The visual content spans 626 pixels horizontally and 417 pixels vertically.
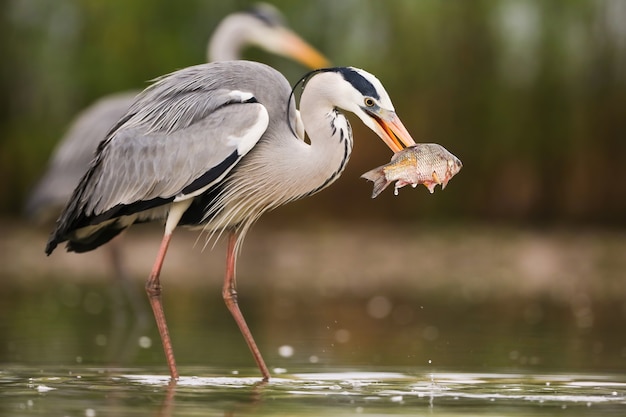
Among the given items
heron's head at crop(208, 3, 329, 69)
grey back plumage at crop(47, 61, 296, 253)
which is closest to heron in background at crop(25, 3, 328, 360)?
heron's head at crop(208, 3, 329, 69)

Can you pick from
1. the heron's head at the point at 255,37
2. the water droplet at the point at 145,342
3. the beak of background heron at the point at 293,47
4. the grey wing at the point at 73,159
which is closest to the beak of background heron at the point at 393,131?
the water droplet at the point at 145,342

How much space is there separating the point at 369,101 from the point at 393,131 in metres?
0.21

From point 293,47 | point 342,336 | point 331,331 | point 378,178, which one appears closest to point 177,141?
point 378,178

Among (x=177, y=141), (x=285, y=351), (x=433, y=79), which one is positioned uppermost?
(x=433, y=79)

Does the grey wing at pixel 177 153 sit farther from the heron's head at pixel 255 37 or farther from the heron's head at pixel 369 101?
the heron's head at pixel 255 37

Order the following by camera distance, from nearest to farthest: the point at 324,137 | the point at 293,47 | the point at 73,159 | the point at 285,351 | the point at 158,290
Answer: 1. the point at 324,137
2. the point at 158,290
3. the point at 285,351
4. the point at 73,159
5. the point at 293,47

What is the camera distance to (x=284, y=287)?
1438 centimetres

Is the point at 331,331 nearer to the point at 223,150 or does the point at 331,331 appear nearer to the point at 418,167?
the point at 223,150

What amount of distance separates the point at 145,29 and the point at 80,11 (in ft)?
3.45

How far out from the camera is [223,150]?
826cm

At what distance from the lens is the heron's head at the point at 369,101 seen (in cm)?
795

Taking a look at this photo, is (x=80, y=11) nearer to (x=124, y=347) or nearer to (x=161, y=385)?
(x=124, y=347)

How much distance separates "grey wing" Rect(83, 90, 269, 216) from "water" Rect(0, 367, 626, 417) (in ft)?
3.35

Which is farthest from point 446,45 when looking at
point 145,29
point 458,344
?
point 458,344
